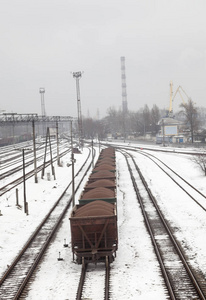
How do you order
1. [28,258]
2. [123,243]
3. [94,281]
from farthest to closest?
[123,243], [28,258], [94,281]

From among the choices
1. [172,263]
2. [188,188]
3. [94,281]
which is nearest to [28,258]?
[94,281]

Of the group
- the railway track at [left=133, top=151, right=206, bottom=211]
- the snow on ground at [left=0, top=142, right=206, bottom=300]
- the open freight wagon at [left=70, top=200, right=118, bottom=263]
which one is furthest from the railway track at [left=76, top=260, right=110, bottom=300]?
the railway track at [left=133, top=151, right=206, bottom=211]

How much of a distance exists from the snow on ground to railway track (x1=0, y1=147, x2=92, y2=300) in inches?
16.3

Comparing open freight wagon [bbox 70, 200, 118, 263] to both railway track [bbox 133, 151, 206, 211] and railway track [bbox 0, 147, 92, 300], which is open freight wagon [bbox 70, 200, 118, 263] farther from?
railway track [bbox 133, 151, 206, 211]

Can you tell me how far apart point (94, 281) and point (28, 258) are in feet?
14.7

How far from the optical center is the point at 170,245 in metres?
17.8

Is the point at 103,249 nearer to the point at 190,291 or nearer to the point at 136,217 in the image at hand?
the point at 190,291

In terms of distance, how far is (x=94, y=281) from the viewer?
13953 mm

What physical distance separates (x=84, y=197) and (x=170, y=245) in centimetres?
535

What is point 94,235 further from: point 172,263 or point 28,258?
point 28,258

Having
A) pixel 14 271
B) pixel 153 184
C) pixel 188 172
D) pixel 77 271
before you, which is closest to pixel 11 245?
pixel 14 271

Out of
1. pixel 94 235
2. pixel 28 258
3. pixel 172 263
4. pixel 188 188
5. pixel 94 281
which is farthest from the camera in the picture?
pixel 188 188

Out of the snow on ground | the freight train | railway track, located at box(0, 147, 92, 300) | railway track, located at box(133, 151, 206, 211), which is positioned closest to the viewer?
the snow on ground

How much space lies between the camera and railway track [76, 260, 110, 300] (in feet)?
42.1
